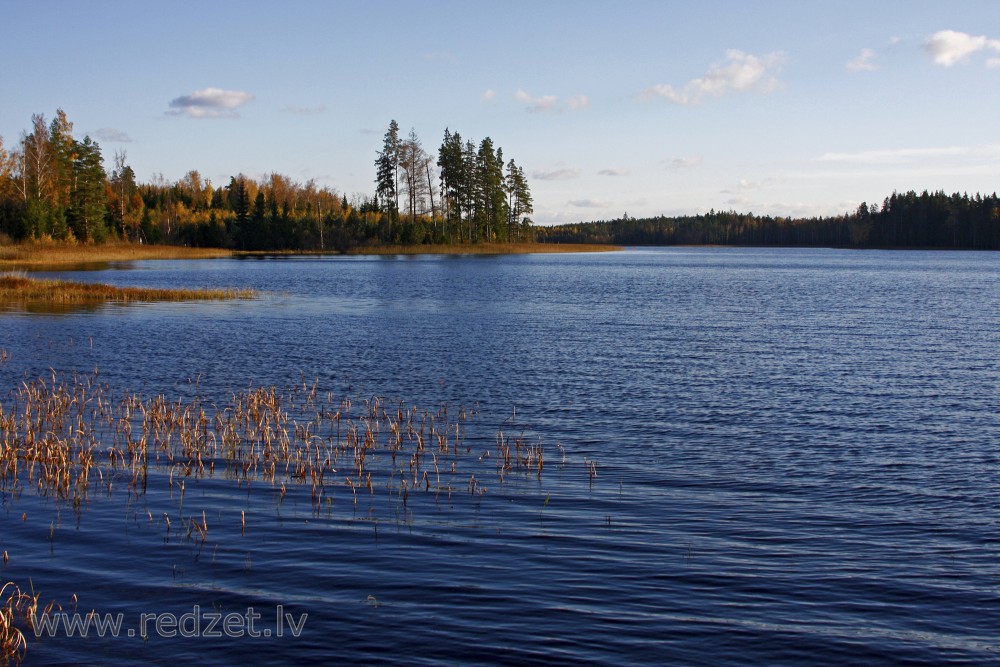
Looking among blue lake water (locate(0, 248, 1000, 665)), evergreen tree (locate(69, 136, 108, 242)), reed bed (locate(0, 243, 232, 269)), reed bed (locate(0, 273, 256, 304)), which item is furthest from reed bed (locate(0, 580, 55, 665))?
evergreen tree (locate(69, 136, 108, 242))

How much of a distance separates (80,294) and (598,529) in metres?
47.3

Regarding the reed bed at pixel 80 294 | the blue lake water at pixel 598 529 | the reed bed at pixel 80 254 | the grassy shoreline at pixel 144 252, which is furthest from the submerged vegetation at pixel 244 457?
the reed bed at pixel 80 254

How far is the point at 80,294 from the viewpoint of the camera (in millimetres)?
51000

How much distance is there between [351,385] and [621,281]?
55995mm

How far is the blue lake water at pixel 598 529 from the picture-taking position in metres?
9.09

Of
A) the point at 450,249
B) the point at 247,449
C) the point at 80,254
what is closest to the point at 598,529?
the point at 247,449

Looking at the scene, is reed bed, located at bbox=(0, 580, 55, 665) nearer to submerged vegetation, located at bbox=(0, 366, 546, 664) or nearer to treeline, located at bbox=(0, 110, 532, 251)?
submerged vegetation, located at bbox=(0, 366, 546, 664)

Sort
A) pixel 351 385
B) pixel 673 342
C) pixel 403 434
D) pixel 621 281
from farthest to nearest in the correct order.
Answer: pixel 621 281 → pixel 673 342 → pixel 351 385 → pixel 403 434

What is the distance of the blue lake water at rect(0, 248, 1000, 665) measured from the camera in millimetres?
9086

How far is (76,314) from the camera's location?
43.5 meters

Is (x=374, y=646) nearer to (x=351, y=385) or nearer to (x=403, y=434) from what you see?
(x=403, y=434)

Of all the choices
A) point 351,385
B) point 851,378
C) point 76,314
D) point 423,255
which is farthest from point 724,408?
point 423,255

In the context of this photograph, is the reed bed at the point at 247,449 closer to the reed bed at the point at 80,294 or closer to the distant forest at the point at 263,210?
the reed bed at the point at 80,294

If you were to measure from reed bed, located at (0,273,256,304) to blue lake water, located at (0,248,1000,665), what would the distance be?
817 inches
